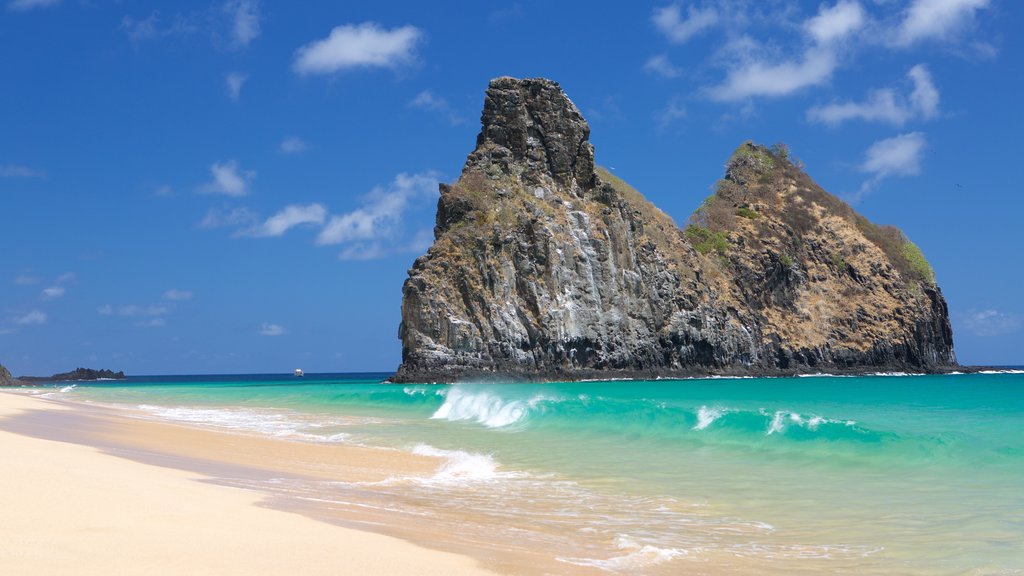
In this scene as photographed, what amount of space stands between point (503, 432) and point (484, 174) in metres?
48.5

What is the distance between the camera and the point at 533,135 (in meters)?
69.5

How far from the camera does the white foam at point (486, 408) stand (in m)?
25.7

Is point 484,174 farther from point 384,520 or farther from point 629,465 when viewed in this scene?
point 384,520

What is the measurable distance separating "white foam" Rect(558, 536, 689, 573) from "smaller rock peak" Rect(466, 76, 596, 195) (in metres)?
→ 62.0

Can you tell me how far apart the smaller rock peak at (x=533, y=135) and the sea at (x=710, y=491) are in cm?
4852

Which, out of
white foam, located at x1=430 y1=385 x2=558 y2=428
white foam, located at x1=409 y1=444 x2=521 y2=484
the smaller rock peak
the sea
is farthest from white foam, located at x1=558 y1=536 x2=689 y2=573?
the smaller rock peak

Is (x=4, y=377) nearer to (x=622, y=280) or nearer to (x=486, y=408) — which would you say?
(x=622, y=280)

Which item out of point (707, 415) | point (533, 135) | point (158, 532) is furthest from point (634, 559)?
point (533, 135)

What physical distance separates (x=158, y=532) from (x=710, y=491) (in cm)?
759

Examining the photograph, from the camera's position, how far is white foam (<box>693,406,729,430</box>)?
753 inches

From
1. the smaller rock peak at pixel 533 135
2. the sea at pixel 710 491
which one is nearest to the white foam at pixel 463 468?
the sea at pixel 710 491

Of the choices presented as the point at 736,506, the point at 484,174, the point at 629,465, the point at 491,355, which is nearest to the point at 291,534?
the point at 736,506

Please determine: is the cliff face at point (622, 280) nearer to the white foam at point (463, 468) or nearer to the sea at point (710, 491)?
the sea at point (710, 491)

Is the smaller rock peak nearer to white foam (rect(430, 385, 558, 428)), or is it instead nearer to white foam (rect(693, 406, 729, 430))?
white foam (rect(430, 385, 558, 428))
